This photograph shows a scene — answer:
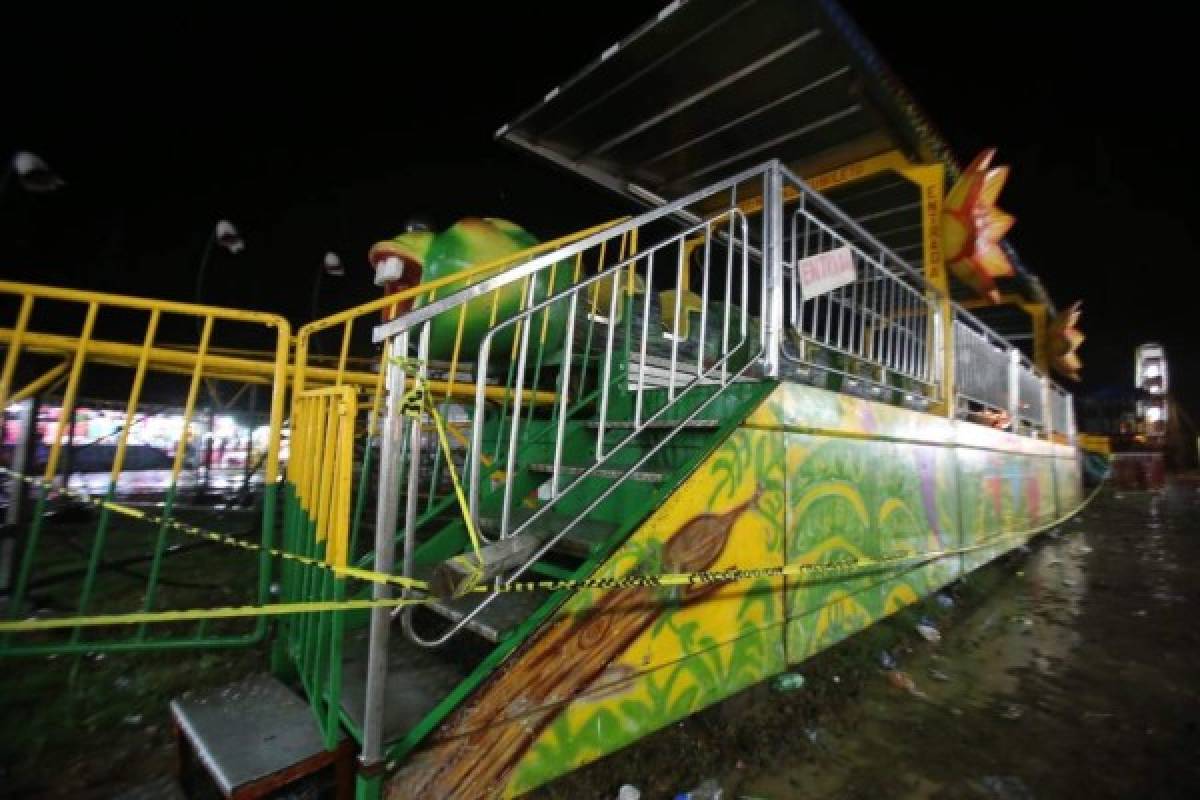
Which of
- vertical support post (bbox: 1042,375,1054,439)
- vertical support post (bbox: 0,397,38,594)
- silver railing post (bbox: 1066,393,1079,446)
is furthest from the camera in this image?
silver railing post (bbox: 1066,393,1079,446)

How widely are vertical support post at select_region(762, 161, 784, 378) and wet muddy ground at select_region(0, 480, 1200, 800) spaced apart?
76.5 inches

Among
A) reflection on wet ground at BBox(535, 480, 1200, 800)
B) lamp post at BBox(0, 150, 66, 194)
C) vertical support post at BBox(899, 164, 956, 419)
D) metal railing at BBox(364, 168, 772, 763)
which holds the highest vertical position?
lamp post at BBox(0, 150, 66, 194)

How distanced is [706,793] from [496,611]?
1.15 m

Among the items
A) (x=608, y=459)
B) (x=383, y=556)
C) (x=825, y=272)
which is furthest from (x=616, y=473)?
(x=825, y=272)

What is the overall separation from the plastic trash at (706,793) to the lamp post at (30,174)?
1153 cm

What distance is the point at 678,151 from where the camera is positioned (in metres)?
6.17

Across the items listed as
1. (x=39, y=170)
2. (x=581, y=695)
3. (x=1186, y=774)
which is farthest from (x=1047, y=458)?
(x=39, y=170)

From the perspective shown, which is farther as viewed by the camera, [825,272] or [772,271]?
[825,272]

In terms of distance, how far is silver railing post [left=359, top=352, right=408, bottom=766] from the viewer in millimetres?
1745

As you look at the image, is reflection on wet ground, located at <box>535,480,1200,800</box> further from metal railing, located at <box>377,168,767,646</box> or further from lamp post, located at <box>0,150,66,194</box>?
lamp post, located at <box>0,150,66,194</box>

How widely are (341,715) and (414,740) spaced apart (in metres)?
0.39

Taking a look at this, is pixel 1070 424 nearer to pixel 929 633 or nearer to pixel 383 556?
pixel 929 633

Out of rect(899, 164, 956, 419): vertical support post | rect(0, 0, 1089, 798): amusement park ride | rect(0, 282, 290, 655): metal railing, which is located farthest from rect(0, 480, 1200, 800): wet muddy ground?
rect(899, 164, 956, 419): vertical support post

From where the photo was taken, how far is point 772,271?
3297mm
